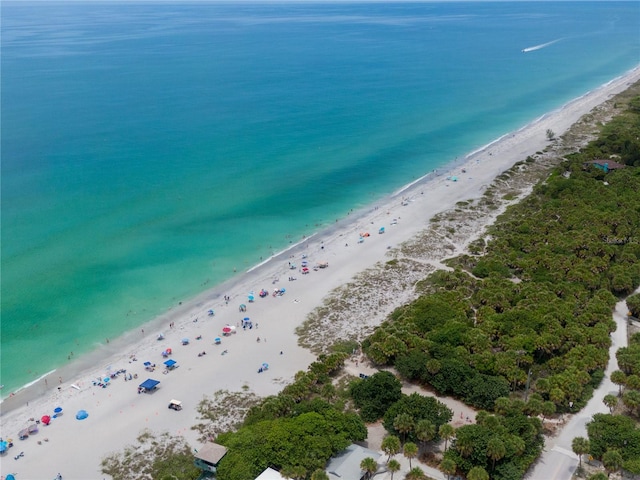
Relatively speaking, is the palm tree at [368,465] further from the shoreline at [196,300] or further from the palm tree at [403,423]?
the shoreline at [196,300]

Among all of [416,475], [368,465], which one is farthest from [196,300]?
[416,475]

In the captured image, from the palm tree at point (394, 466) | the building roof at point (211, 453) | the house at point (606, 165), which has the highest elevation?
the house at point (606, 165)

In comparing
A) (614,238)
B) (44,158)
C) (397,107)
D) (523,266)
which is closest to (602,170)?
(614,238)

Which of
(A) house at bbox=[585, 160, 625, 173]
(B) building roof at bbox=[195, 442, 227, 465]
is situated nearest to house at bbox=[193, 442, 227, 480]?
(B) building roof at bbox=[195, 442, 227, 465]

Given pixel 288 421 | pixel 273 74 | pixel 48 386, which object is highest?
pixel 273 74

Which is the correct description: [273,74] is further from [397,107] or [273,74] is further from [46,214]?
[46,214]

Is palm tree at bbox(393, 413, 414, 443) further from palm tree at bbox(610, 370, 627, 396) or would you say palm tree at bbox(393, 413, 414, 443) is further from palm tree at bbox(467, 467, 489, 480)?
palm tree at bbox(610, 370, 627, 396)

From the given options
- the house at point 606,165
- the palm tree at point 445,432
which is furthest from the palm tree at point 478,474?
the house at point 606,165
